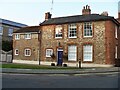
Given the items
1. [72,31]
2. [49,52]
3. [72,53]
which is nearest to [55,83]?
[72,53]

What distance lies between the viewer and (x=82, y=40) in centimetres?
3894

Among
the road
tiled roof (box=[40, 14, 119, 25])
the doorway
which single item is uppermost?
tiled roof (box=[40, 14, 119, 25])

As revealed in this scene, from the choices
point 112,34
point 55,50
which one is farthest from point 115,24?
point 55,50

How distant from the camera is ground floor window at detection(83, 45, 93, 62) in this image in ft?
125

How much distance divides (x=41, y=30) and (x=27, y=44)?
3.79m

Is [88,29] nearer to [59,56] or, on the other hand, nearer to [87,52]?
[87,52]

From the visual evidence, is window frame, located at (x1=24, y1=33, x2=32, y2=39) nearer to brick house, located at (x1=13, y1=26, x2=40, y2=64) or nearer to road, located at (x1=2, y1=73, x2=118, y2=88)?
brick house, located at (x1=13, y1=26, x2=40, y2=64)

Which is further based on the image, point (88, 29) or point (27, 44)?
point (27, 44)

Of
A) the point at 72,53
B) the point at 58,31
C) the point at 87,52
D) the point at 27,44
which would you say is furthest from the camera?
the point at 27,44

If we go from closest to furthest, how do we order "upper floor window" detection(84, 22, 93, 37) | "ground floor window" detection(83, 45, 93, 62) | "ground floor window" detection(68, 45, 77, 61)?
"ground floor window" detection(83, 45, 93, 62) < "upper floor window" detection(84, 22, 93, 37) < "ground floor window" detection(68, 45, 77, 61)

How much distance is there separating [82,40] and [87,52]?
202 centimetres

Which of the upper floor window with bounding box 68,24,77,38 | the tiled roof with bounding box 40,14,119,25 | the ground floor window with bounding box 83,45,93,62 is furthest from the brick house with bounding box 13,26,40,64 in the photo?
the ground floor window with bounding box 83,45,93,62

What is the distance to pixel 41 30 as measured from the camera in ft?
144

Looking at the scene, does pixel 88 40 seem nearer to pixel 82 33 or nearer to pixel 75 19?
pixel 82 33
